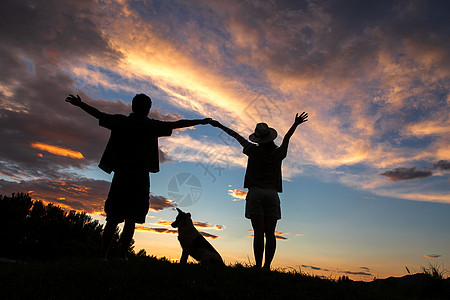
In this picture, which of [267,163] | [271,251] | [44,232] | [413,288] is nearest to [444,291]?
[413,288]

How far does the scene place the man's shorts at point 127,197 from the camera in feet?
20.8

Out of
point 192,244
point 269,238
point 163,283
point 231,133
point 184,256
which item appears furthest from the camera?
point 231,133

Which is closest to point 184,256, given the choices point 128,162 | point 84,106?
point 128,162

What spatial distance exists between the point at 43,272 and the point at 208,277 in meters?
3.77

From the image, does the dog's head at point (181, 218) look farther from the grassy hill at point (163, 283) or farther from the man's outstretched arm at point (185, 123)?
the man's outstretched arm at point (185, 123)

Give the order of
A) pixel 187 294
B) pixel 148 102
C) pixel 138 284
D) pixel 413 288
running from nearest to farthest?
pixel 187 294 < pixel 138 284 < pixel 148 102 < pixel 413 288

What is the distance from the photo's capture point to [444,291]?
29.1 feet

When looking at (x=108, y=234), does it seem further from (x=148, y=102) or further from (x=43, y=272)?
(x=148, y=102)

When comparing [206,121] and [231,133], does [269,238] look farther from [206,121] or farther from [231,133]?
[206,121]

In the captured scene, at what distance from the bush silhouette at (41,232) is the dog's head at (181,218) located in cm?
1955

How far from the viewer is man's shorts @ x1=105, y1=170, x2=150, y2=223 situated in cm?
635

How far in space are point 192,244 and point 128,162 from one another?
2.58 m

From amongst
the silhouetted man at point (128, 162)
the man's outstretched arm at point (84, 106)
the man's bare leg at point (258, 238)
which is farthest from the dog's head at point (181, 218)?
the man's outstretched arm at point (84, 106)

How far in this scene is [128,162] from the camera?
648cm
